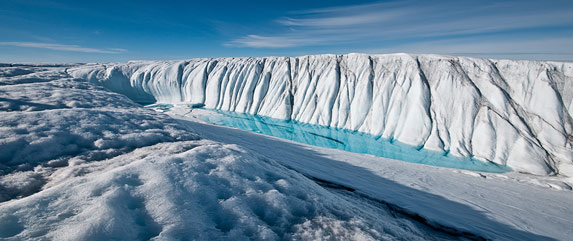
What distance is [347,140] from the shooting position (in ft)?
60.4

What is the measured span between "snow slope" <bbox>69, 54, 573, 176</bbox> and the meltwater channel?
26.7 inches

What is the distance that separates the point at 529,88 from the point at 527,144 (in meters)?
4.12

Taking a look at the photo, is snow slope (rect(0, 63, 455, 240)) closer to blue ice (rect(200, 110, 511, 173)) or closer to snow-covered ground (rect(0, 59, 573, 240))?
snow-covered ground (rect(0, 59, 573, 240))

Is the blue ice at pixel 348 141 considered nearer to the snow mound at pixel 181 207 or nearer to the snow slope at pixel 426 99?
the snow slope at pixel 426 99

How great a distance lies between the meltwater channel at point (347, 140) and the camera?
45.5 feet

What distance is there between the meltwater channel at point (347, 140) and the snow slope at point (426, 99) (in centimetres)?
68

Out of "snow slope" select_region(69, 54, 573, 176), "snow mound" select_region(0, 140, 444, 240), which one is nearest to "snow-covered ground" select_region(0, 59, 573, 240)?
"snow mound" select_region(0, 140, 444, 240)

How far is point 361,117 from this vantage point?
20.6 meters

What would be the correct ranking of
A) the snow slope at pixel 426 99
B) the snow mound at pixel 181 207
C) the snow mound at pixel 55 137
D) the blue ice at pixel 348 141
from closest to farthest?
the snow mound at pixel 181 207, the snow mound at pixel 55 137, the snow slope at pixel 426 99, the blue ice at pixel 348 141

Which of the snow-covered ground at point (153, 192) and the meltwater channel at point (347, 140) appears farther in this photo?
the meltwater channel at point (347, 140)

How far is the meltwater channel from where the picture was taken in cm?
1388

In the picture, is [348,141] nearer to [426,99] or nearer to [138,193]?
[426,99]

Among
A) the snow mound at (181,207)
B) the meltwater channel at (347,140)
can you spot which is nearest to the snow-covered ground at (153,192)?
the snow mound at (181,207)

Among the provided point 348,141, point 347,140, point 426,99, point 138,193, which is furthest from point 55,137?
point 426,99
